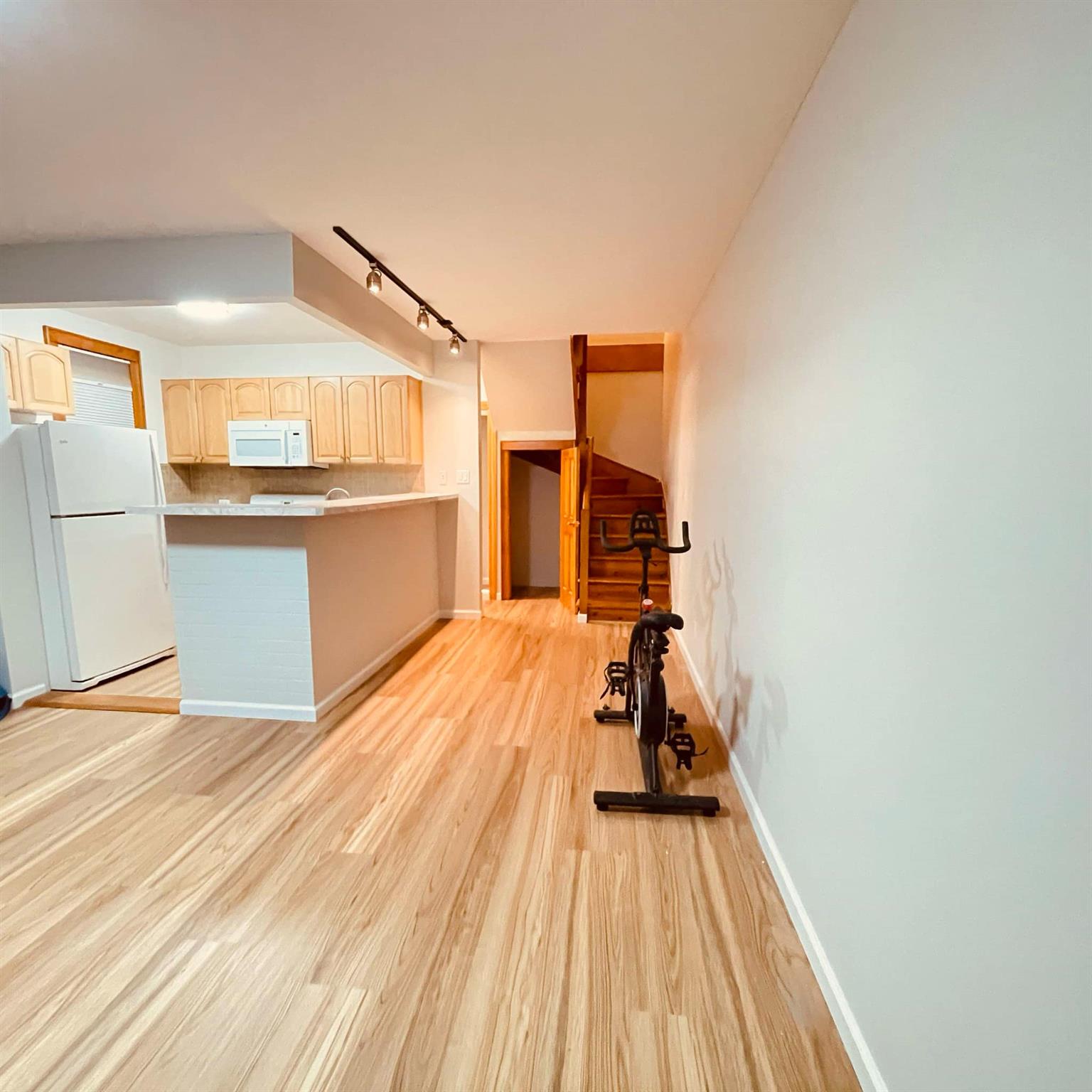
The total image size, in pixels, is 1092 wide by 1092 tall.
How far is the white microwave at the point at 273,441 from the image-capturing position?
4.37 metres

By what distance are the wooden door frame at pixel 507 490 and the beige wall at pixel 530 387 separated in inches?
3.0

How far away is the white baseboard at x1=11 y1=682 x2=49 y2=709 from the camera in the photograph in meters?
2.82

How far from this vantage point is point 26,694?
289cm

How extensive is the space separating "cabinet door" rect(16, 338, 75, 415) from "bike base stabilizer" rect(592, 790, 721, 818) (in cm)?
390

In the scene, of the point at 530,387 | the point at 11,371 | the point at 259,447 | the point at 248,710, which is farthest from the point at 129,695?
the point at 530,387

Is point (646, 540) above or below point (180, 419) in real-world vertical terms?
below

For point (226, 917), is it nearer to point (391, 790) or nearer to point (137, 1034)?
point (137, 1034)

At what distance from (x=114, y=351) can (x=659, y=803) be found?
5161mm

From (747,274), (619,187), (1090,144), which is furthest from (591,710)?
(1090,144)

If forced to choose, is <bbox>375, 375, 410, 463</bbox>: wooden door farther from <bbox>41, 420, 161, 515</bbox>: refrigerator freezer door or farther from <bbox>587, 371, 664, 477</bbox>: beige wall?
<bbox>587, 371, 664, 477</bbox>: beige wall

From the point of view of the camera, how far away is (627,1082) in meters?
1.07

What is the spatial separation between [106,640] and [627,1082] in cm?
366

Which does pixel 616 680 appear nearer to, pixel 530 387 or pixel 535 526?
pixel 530 387

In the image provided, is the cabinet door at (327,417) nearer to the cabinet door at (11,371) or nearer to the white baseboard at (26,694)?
the cabinet door at (11,371)
